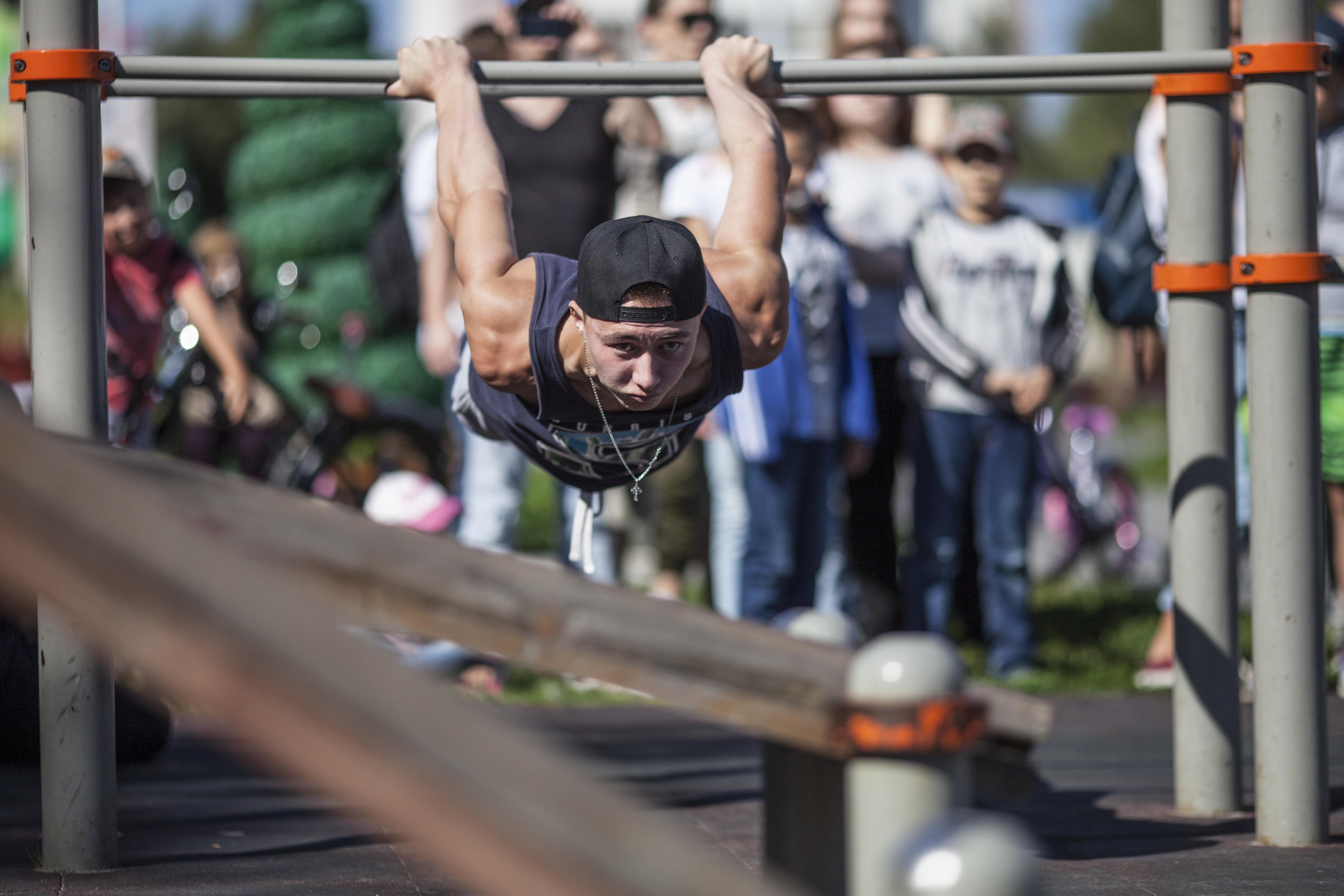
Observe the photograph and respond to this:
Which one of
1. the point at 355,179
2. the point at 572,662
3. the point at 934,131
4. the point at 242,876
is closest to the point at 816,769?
the point at 572,662

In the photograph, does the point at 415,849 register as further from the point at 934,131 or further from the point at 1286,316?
the point at 934,131

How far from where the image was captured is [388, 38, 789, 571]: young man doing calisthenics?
3279 mm

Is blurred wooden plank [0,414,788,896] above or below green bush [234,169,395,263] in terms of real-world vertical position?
below

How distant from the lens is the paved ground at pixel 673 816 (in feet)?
10.8

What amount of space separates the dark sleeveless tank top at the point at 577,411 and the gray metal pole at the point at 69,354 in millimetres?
863

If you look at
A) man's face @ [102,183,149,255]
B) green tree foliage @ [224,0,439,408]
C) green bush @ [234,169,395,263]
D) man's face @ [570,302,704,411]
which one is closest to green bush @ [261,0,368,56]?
green tree foliage @ [224,0,439,408]

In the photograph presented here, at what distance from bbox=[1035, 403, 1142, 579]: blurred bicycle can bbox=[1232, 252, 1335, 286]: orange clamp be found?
539cm

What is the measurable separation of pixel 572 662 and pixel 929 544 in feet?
15.4

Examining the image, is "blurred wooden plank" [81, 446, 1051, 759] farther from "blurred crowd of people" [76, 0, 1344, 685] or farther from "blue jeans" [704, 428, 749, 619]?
"blue jeans" [704, 428, 749, 619]

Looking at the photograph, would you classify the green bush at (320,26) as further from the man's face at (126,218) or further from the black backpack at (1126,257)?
the black backpack at (1126,257)

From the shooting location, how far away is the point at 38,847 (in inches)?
141

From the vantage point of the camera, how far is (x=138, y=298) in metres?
6.19

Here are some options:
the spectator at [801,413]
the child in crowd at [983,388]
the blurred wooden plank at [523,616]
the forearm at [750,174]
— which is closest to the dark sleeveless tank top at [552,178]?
the spectator at [801,413]

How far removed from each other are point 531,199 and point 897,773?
4.40 meters
